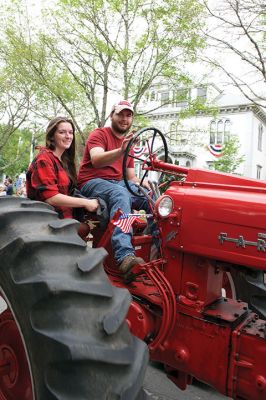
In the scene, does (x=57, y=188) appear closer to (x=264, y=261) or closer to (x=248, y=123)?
(x=264, y=261)

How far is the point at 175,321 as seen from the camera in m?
2.29

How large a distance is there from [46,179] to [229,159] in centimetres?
2446

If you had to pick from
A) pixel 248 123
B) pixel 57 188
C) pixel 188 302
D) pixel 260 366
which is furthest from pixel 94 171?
pixel 248 123

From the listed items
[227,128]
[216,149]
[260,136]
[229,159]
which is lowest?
[229,159]

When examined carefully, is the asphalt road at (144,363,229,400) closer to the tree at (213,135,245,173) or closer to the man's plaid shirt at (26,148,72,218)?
the man's plaid shirt at (26,148,72,218)

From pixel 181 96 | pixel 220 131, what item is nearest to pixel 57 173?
pixel 181 96

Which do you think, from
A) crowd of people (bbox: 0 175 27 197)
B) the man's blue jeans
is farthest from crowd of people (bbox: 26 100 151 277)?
crowd of people (bbox: 0 175 27 197)

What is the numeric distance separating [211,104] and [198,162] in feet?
50.2

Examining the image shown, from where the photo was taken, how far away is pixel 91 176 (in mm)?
3104

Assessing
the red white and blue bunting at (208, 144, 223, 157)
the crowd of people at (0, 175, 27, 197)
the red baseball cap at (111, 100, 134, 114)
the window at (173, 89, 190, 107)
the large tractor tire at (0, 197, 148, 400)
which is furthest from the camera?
the red white and blue bunting at (208, 144, 223, 157)

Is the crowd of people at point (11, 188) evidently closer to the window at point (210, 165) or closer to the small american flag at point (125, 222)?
the small american flag at point (125, 222)

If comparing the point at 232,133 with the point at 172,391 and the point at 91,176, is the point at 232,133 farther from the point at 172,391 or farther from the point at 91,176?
the point at 172,391

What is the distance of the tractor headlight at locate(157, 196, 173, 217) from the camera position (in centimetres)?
230

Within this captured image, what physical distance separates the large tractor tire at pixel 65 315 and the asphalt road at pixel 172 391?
1.34 meters
